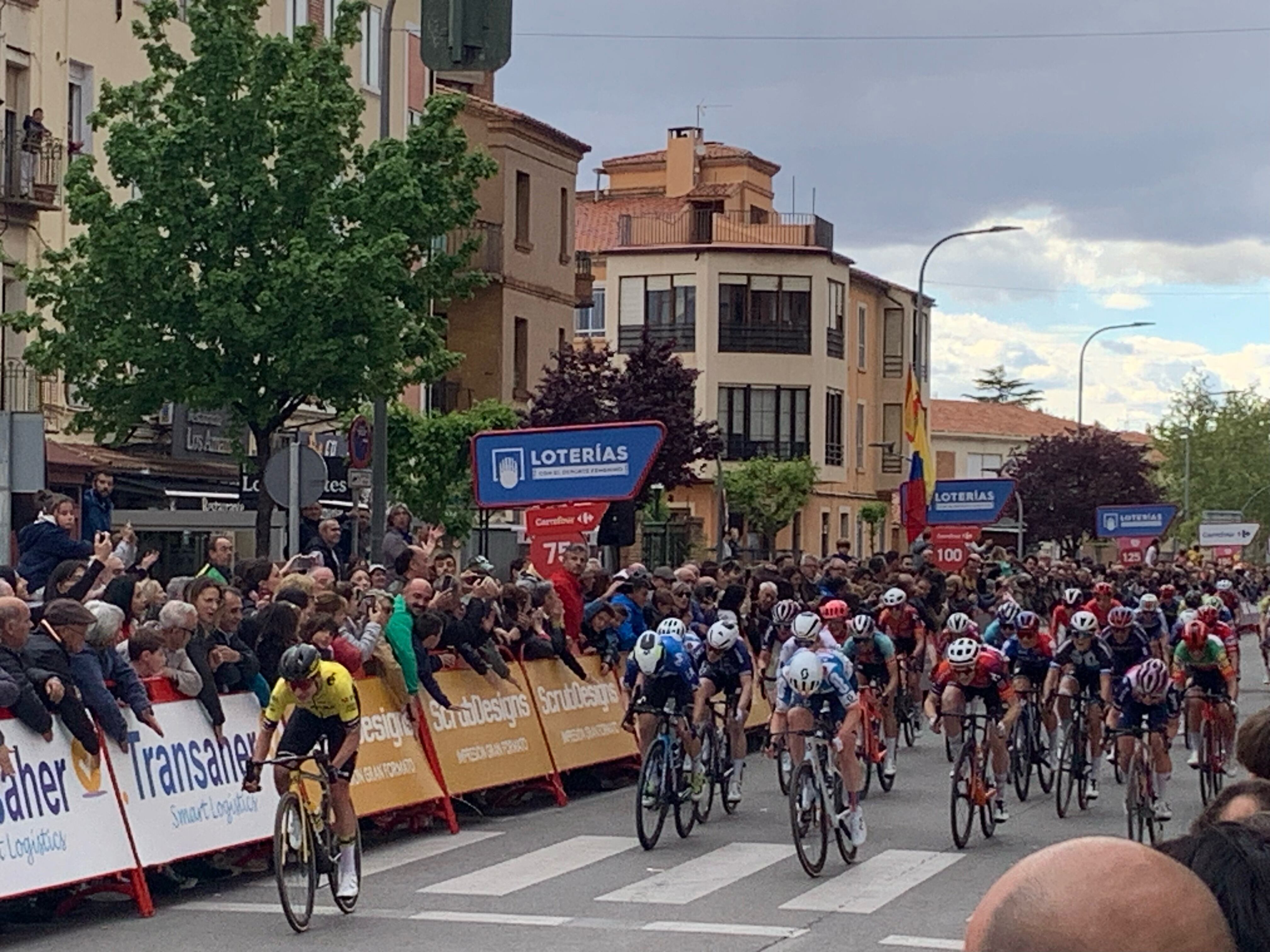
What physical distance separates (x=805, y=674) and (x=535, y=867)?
82.1 inches

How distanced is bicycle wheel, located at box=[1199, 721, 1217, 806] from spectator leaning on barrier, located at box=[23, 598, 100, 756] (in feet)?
30.2

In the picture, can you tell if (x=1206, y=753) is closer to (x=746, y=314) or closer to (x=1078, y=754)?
(x=1078, y=754)

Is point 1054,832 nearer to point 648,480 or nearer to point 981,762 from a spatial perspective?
point 981,762

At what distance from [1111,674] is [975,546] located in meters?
27.5

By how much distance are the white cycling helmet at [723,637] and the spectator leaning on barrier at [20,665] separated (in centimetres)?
622

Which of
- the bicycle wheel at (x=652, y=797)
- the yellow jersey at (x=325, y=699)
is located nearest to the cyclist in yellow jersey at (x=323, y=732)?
the yellow jersey at (x=325, y=699)

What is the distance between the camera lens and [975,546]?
148 feet

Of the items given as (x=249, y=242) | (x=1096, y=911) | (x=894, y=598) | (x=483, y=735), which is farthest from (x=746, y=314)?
(x=1096, y=911)

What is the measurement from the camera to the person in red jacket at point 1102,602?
21578 mm

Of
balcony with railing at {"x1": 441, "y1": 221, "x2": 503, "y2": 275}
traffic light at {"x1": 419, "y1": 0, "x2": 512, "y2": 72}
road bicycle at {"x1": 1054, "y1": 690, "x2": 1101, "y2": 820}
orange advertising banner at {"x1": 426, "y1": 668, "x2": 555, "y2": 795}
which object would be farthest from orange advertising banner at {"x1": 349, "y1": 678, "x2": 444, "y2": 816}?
balcony with railing at {"x1": 441, "y1": 221, "x2": 503, "y2": 275}

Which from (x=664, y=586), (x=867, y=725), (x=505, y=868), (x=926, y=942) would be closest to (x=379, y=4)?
(x=664, y=586)

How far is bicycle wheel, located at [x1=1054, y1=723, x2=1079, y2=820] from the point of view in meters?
18.0

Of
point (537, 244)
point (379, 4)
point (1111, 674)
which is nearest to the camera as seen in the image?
point (1111, 674)

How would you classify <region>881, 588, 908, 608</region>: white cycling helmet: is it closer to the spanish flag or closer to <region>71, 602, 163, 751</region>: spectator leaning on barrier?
<region>71, 602, 163, 751</region>: spectator leaning on barrier
